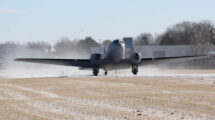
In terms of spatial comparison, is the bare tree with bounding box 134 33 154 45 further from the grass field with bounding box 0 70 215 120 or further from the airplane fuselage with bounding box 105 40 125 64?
the grass field with bounding box 0 70 215 120

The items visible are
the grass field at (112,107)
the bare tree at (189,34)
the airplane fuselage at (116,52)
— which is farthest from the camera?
the bare tree at (189,34)

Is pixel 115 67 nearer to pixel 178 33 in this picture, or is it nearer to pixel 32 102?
pixel 32 102

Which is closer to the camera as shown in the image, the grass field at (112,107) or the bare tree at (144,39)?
the grass field at (112,107)

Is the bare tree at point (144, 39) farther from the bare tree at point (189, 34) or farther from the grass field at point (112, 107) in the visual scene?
the grass field at point (112, 107)

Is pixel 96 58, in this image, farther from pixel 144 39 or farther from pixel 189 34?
pixel 144 39

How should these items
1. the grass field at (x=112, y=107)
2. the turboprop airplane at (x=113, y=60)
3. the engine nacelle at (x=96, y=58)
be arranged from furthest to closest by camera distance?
the engine nacelle at (x=96, y=58)
the turboprop airplane at (x=113, y=60)
the grass field at (x=112, y=107)

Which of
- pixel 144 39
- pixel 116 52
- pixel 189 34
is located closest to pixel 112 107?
pixel 116 52

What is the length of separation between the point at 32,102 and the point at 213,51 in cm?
9617

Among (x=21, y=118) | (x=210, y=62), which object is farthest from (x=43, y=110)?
(x=210, y=62)

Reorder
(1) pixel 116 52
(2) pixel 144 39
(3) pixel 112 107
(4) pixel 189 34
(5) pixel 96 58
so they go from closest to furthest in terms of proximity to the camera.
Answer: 1. (3) pixel 112 107
2. (1) pixel 116 52
3. (5) pixel 96 58
4. (4) pixel 189 34
5. (2) pixel 144 39

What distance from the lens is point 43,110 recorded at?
1734 cm

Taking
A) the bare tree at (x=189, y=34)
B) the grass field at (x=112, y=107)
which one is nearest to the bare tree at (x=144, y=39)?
the bare tree at (x=189, y=34)

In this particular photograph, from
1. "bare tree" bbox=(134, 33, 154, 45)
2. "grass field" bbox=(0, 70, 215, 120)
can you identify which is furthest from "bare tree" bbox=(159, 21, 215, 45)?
"grass field" bbox=(0, 70, 215, 120)

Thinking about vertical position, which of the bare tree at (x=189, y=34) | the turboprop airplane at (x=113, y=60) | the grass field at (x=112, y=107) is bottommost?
the grass field at (x=112, y=107)
